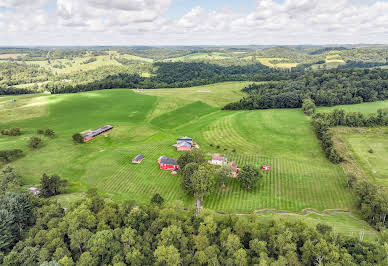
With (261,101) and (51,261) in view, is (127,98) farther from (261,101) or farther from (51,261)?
(51,261)

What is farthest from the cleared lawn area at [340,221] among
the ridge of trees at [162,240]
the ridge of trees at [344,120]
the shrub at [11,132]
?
Result: the shrub at [11,132]

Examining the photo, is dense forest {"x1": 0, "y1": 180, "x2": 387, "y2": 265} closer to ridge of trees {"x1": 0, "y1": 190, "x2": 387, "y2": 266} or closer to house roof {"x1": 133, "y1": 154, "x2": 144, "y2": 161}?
ridge of trees {"x1": 0, "y1": 190, "x2": 387, "y2": 266}

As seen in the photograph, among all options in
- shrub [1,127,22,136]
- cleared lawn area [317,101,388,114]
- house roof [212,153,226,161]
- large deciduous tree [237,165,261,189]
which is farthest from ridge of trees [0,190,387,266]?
cleared lawn area [317,101,388,114]

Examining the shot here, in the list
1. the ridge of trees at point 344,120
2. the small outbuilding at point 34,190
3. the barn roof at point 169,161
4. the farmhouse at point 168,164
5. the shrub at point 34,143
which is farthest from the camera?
the ridge of trees at point 344,120

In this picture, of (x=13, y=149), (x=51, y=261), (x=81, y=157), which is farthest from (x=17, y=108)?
(x=51, y=261)

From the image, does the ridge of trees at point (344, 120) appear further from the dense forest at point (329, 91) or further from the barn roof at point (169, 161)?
the barn roof at point (169, 161)

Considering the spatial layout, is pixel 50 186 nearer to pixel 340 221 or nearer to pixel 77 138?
pixel 77 138

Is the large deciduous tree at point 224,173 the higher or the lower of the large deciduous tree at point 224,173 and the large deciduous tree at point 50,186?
the higher
